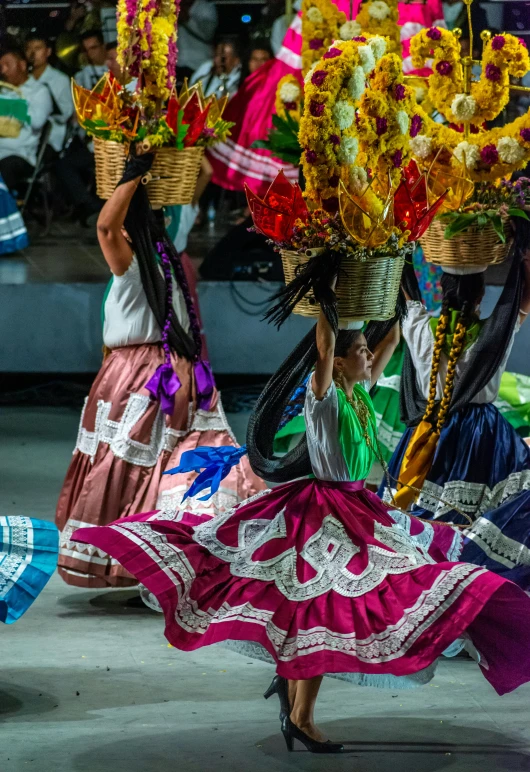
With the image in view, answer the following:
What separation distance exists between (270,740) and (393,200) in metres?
1.52

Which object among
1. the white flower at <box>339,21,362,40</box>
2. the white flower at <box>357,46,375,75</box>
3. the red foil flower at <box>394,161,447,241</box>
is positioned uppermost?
the white flower at <box>357,46,375,75</box>

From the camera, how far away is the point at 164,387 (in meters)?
4.95

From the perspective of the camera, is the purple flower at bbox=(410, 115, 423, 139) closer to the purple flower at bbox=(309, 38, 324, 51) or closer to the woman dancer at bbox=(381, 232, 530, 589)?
the woman dancer at bbox=(381, 232, 530, 589)

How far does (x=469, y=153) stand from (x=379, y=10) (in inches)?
70.9

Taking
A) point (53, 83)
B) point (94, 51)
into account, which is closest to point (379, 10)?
point (94, 51)

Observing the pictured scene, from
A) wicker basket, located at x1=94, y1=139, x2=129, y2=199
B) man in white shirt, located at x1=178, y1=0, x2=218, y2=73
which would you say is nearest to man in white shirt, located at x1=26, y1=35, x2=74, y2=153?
man in white shirt, located at x1=178, y1=0, x2=218, y2=73

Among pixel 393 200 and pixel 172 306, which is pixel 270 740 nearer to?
pixel 393 200

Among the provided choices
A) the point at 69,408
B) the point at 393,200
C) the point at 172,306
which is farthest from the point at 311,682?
the point at 69,408

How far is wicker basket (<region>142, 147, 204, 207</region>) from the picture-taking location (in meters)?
4.93

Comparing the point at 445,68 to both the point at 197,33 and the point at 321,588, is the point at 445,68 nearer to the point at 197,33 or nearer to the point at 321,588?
the point at 321,588

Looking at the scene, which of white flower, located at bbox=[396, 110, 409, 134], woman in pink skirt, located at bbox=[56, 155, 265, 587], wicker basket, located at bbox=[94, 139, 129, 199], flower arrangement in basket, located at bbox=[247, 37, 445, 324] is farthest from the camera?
wicker basket, located at bbox=[94, 139, 129, 199]

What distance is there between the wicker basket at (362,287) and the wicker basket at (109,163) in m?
1.62

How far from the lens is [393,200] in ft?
11.8

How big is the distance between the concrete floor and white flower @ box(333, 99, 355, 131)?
168 cm
